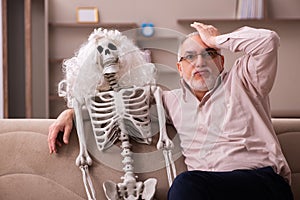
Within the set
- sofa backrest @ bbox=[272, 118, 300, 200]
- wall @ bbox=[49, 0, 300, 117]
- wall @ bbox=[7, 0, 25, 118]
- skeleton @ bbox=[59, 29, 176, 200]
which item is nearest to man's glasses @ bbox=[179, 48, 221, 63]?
skeleton @ bbox=[59, 29, 176, 200]

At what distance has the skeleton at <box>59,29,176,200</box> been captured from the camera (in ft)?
7.11

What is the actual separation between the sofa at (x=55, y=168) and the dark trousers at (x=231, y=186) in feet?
1.02

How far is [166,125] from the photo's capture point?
2.23 meters

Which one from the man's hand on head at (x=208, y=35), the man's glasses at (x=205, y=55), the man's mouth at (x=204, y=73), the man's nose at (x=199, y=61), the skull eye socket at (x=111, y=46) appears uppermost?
the man's hand on head at (x=208, y=35)

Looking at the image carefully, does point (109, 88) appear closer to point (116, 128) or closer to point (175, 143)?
point (116, 128)

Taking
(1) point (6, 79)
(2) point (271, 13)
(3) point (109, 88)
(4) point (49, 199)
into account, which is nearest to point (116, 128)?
(3) point (109, 88)

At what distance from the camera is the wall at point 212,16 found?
5.15 m

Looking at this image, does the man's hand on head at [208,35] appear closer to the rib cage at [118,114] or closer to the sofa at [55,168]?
the rib cage at [118,114]

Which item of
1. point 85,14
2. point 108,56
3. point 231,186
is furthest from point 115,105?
point 85,14

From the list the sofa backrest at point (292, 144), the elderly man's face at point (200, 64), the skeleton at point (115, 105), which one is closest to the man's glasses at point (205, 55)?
the elderly man's face at point (200, 64)

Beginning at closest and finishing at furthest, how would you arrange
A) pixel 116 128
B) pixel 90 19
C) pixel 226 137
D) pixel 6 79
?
pixel 226 137
pixel 116 128
pixel 6 79
pixel 90 19

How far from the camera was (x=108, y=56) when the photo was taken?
219 centimetres

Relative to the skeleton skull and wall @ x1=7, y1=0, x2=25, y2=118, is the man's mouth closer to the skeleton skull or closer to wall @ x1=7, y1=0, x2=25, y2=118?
the skeleton skull

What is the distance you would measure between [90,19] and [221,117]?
3249 mm
